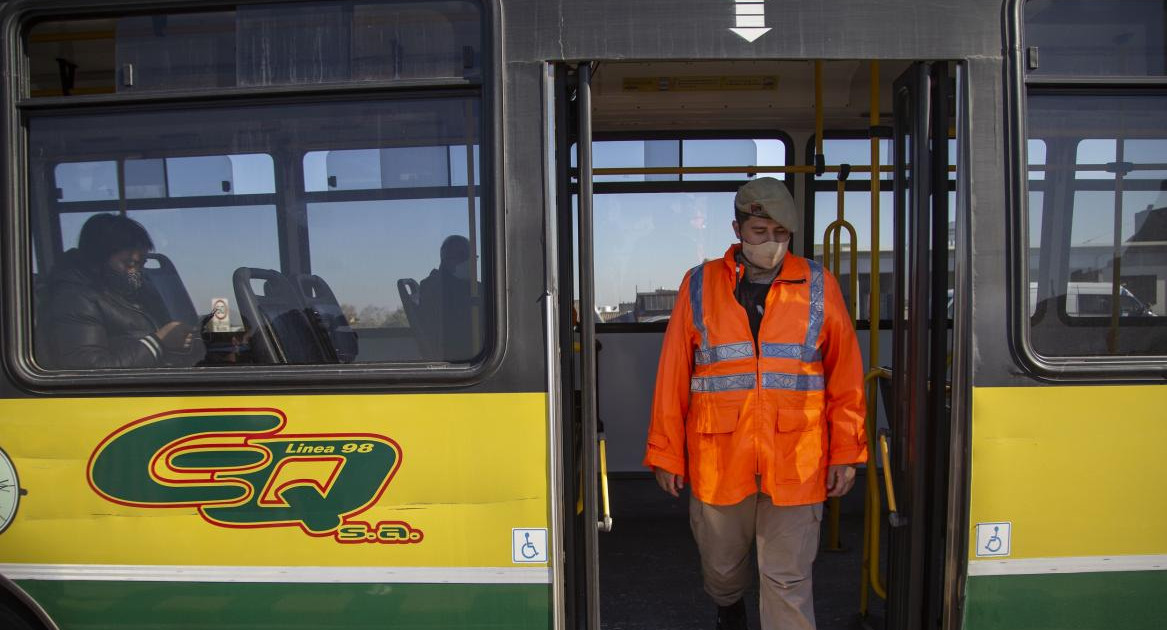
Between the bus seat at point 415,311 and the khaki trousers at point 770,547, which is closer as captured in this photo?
the bus seat at point 415,311

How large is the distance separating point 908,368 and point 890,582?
31.6 inches

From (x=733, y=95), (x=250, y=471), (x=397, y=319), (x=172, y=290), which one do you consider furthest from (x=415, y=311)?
(x=733, y=95)

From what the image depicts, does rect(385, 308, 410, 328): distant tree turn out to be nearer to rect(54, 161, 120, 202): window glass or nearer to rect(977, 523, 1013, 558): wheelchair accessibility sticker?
rect(54, 161, 120, 202): window glass

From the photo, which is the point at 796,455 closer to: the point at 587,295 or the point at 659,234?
the point at 587,295

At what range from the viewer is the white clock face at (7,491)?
2.41m

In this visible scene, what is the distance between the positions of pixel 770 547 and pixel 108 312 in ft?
7.58

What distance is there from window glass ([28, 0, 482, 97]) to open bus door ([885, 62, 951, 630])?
1.39m

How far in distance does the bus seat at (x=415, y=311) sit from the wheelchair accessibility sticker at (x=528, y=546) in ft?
1.97

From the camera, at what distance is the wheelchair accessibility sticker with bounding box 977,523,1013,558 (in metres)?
2.32

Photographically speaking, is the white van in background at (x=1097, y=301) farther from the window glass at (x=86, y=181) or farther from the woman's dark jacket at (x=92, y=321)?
the window glass at (x=86, y=181)

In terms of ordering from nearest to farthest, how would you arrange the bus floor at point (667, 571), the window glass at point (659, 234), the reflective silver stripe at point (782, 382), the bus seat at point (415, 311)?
the bus seat at point (415, 311) < the reflective silver stripe at point (782, 382) < the bus floor at point (667, 571) < the window glass at point (659, 234)

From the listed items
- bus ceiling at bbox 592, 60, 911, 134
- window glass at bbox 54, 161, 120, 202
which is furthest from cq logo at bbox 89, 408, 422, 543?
bus ceiling at bbox 592, 60, 911, 134

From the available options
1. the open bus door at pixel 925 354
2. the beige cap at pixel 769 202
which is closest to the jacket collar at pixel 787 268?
the beige cap at pixel 769 202

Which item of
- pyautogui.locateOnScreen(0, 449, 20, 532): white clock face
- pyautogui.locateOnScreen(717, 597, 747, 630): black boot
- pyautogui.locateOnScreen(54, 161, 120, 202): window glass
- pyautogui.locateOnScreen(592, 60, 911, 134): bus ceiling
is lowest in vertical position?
pyautogui.locateOnScreen(717, 597, 747, 630): black boot
